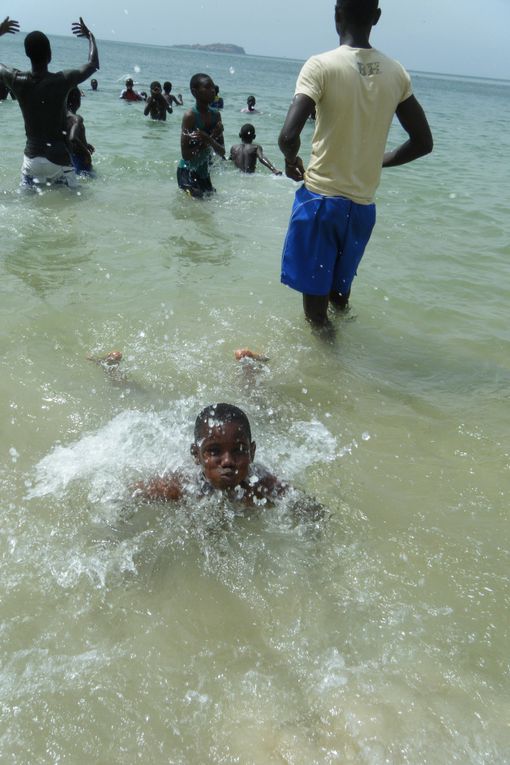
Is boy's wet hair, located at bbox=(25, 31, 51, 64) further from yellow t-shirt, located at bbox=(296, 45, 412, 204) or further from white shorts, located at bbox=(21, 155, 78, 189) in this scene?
yellow t-shirt, located at bbox=(296, 45, 412, 204)

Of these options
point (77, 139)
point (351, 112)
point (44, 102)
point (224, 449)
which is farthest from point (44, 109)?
point (224, 449)

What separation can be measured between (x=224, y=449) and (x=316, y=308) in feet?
5.38

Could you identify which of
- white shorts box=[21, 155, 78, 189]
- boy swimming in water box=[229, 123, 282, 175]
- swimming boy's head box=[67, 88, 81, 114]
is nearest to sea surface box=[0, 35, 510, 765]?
white shorts box=[21, 155, 78, 189]

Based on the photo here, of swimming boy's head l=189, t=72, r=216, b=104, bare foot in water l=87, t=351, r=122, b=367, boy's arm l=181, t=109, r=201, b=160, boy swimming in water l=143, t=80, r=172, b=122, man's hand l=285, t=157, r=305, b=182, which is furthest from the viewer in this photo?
boy swimming in water l=143, t=80, r=172, b=122

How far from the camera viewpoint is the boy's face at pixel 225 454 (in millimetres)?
2590

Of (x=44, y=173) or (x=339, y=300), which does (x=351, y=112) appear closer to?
(x=339, y=300)

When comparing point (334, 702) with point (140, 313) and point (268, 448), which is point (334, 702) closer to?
point (268, 448)

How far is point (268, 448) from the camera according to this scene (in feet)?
Result: 10.1

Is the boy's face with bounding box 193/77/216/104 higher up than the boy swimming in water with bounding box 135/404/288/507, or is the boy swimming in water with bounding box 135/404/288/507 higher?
the boy's face with bounding box 193/77/216/104

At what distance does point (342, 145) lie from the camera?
3.31 metres

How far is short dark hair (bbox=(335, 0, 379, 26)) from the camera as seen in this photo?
301 cm

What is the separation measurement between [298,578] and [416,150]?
2706mm

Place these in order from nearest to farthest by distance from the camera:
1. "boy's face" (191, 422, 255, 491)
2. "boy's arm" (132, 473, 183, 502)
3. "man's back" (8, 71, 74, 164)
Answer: "boy's face" (191, 422, 255, 491)
"boy's arm" (132, 473, 183, 502)
"man's back" (8, 71, 74, 164)

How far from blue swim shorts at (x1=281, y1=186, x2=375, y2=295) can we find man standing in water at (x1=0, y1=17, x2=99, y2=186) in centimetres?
346
